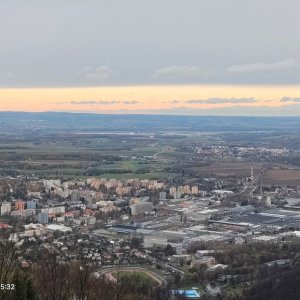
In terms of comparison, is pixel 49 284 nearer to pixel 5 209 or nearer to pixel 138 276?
pixel 138 276

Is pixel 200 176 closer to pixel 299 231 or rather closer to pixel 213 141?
pixel 299 231

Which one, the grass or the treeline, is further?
the grass

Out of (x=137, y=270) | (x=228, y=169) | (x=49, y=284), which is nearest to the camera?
(x=49, y=284)

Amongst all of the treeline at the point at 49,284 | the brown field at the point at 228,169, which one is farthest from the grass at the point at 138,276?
the brown field at the point at 228,169

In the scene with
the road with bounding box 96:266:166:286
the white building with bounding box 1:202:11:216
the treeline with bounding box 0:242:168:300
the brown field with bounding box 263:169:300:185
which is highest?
the treeline with bounding box 0:242:168:300

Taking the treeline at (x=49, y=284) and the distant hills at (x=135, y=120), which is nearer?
the treeline at (x=49, y=284)

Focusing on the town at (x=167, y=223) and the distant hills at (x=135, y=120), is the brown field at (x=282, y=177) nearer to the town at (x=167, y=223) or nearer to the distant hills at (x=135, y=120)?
the town at (x=167, y=223)

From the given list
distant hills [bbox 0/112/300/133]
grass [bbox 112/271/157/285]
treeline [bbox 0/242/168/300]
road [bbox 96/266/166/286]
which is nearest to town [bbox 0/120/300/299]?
road [bbox 96/266/166/286]

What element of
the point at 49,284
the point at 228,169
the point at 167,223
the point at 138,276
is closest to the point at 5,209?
the point at 167,223

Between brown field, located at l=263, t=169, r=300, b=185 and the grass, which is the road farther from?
brown field, located at l=263, t=169, r=300, b=185
